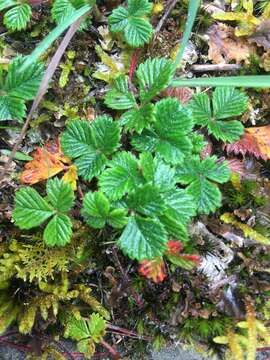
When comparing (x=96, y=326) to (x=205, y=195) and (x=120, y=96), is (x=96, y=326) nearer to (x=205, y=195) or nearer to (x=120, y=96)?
(x=205, y=195)

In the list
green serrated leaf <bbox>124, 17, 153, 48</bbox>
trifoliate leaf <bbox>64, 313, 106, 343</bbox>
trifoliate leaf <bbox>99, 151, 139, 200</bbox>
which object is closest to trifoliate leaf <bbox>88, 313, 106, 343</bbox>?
trifoliate leaf <bbox>64, 313, 106, 343</bbox>

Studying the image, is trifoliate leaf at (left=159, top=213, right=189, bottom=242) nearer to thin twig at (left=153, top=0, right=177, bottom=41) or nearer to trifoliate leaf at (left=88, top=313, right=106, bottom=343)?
trifoliate leaf at (left=88, top=313, right=106, bottom=343)

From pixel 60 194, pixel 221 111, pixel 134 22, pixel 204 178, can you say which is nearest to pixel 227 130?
pixel 221 111

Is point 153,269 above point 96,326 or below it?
above

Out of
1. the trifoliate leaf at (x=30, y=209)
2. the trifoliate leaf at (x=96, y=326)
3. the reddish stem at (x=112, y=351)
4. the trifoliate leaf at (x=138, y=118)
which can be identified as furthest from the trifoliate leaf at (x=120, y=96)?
the reddish stem at (x=112, y=351)

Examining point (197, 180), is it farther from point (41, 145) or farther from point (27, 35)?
point (27, 35)

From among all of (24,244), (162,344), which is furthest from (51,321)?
(162,344)
